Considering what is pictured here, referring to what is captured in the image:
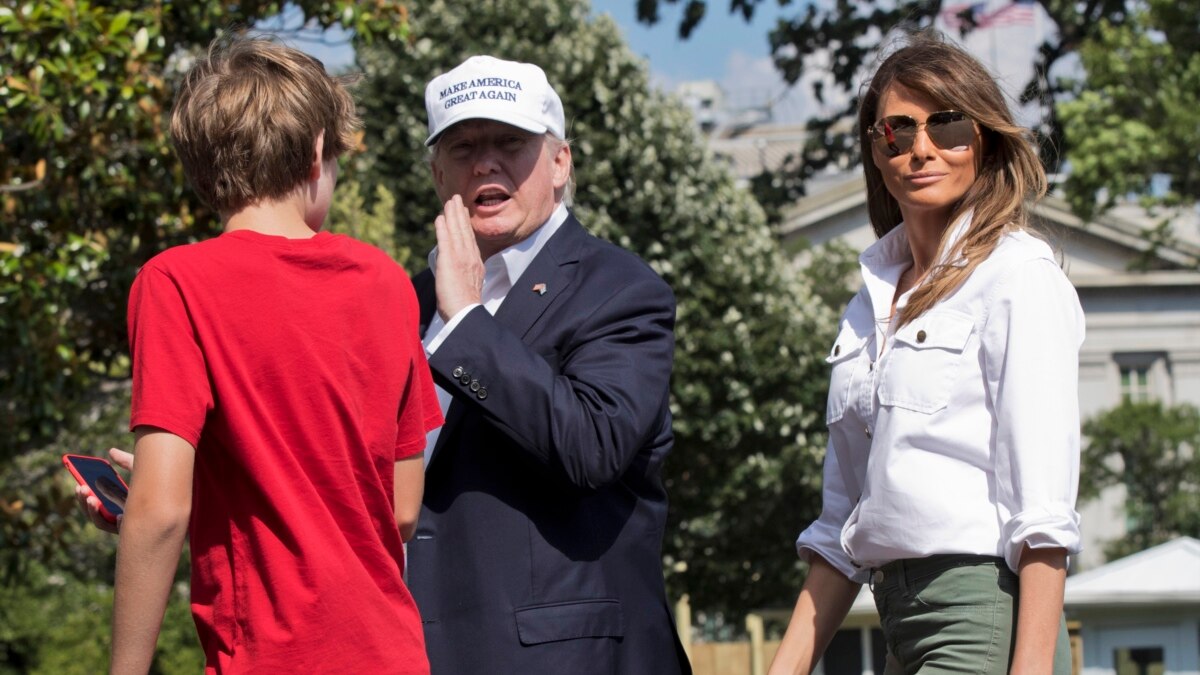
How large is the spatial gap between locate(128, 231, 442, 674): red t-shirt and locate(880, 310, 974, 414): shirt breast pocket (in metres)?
0.93

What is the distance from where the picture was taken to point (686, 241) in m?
13.3

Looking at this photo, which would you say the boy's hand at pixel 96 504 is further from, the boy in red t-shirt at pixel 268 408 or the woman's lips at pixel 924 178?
the woman's lips at pixel 924 178

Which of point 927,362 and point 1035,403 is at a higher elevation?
point 927,362

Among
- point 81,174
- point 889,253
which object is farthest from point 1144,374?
point 889,253

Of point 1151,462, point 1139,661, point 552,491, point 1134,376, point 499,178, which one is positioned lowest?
point 552,491

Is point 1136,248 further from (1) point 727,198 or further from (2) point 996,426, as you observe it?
(2) point 996,426

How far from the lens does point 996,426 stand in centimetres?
271

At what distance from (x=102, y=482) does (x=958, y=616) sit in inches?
57.2

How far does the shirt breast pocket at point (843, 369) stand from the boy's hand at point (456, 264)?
0.71m

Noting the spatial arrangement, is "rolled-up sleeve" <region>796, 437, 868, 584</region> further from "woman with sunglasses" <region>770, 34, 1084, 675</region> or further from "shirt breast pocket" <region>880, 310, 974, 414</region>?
"shirt breast pocket" <region>880, 310, 974, 414</region>

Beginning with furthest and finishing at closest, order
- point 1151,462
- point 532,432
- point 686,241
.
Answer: point 1151,462, point 686,241, point 532,432

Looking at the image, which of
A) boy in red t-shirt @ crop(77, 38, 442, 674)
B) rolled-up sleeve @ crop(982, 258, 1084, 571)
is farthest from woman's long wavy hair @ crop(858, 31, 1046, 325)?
boy in red t-shirt @ crop(77, 38, 442, 674)

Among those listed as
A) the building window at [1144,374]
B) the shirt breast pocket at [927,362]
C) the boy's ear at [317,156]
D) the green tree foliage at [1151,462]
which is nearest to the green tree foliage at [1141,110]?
the shirt breast pocket at [927,362]

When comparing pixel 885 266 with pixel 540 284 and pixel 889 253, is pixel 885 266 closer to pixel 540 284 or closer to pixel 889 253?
pixel 889 253
